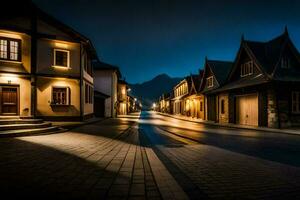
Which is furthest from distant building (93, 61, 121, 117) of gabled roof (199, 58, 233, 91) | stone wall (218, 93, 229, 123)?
stone wall (218, 93, 229, 123)

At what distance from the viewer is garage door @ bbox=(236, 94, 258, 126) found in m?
19.2

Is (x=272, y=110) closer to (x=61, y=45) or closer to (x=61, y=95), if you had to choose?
(x=61, y=95)

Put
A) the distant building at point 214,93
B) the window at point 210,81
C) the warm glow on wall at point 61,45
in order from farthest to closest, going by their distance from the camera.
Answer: the window at point 210,81
the distant building at point 214,93
the warm glow on wall at point 61,45

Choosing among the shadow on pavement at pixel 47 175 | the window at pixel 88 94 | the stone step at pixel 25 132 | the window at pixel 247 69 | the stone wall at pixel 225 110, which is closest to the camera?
the shadow on pavement at pixel 47 175

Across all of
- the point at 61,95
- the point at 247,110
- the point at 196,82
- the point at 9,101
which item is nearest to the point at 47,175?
the point at 9,101

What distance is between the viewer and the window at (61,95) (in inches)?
705

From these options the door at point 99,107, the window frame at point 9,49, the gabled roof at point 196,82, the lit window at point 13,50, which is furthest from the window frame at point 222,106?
the lit window at point 13,50

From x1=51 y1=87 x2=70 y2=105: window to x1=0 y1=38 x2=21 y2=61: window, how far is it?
150 inches

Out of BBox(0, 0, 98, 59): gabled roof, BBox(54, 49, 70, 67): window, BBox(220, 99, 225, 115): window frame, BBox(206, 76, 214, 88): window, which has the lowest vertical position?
BBox(220, 99, 225, 115): window frame

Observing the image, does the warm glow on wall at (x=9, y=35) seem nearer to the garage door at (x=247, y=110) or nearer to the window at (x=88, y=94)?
the window at (x=88, y=94)

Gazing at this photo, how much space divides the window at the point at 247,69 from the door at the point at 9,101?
72.6 ft

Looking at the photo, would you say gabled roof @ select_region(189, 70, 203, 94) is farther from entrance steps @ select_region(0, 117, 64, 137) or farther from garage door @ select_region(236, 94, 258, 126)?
entrance steps @ select_region(0, 117, 64, 137)

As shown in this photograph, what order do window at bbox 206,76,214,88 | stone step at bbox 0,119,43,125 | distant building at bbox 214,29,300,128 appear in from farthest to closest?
window at bbox 206,76,214,88 < distant building at bbox 214,29,300,128 < stone step at bbox 0,119,43,125

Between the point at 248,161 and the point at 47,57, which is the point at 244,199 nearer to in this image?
the point at 248,161
